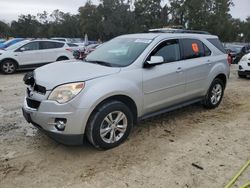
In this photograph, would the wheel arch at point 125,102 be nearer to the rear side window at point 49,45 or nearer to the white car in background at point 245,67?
the white car in background at point 245,67

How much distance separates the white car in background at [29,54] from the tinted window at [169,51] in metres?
9.11

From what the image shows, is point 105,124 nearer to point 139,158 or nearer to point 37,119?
point 139,158

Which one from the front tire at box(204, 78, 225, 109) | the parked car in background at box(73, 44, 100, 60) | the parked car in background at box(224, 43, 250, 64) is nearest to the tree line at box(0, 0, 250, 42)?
the parked car in background at box(224, 43, 250, 64)

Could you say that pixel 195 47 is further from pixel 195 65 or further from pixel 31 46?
pixel 31 46

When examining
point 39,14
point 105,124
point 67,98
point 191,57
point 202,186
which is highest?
point 39,14

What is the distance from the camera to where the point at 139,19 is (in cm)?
5231

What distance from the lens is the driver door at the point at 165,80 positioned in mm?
4816

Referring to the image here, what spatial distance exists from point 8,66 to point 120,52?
8.93 m

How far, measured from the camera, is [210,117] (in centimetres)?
602

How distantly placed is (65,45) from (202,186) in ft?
39.1

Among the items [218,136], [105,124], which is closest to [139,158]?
[105,124]

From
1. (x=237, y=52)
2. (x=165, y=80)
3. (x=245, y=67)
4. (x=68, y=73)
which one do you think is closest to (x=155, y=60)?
(x=165, y=80)

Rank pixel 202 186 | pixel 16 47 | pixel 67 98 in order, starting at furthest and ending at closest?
pixel 16 47, pixel 67 98, pixel 202 186

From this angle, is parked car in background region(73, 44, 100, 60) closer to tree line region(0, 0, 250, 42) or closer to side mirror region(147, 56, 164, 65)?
side mirror region(147, 56, 164, 65)
